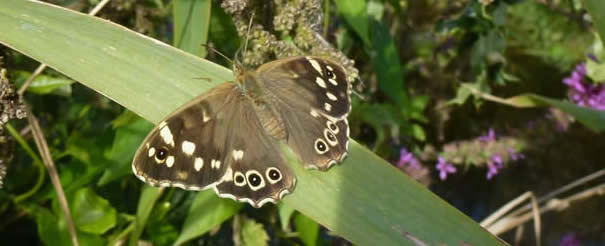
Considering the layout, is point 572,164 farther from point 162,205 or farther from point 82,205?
point 82,205

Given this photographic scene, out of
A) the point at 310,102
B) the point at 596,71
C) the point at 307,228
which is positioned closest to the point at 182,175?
the point at 310,102

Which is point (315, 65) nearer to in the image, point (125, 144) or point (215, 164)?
point (215, 164)

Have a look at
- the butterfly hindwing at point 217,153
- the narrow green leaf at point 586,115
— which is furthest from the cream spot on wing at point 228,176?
the narrow green leaf at point 586,115

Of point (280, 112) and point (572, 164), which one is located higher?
point (280, 112)

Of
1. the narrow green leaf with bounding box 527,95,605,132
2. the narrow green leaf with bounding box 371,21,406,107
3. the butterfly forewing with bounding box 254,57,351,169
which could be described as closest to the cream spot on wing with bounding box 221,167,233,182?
the butterfly forewing with bounding box 254,57,351,169

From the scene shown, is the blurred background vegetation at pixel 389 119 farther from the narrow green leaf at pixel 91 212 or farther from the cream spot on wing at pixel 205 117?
the cream spot on wing at pixel 205 117

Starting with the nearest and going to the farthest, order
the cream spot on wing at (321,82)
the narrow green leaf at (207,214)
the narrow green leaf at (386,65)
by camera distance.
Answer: the cream spot on wing at (321,82)
the narrow green leaf at (207,214)
the narrow green leaf at (386,65)

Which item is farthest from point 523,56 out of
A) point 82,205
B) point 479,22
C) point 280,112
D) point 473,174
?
point 82,205
